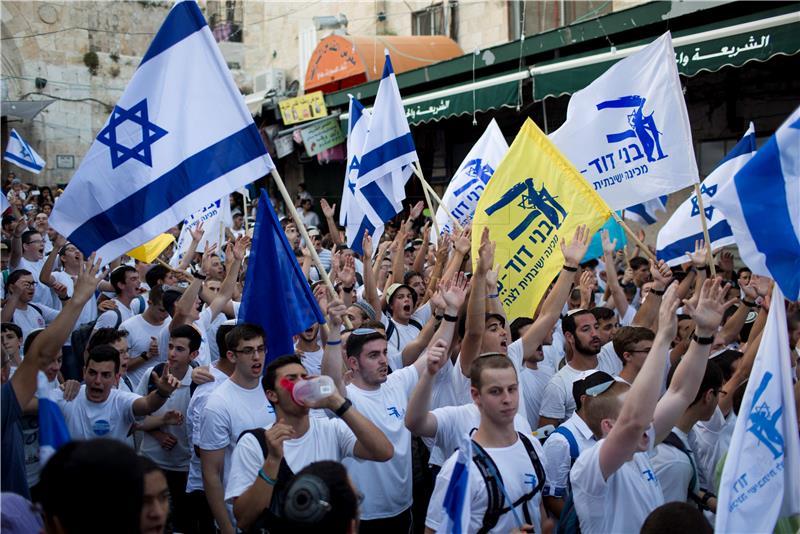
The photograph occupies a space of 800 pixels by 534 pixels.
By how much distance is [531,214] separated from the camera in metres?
6.44

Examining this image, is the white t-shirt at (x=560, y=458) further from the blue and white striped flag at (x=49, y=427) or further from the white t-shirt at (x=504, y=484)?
the blue and white striped flag at (x=49, y=427)

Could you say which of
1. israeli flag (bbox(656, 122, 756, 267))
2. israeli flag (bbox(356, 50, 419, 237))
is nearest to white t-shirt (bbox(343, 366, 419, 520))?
israeli flag (bbox(356, 50, 419, 237))

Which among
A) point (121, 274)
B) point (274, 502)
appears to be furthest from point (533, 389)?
point (121, 274)

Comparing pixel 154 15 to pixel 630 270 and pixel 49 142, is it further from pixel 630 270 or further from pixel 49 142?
pixel 630 270

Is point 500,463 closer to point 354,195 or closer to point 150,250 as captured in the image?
point 354,195

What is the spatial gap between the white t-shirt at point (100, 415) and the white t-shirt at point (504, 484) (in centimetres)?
220

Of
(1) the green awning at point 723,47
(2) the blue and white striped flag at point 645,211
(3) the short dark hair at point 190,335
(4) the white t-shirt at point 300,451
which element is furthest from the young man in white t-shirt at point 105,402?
(1) the green awning at point 723,47

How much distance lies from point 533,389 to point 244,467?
269 cm

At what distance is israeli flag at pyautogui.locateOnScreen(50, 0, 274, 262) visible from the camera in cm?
495

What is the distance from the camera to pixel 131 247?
4988 millimetres

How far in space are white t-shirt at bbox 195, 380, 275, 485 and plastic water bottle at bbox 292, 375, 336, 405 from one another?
0.97m

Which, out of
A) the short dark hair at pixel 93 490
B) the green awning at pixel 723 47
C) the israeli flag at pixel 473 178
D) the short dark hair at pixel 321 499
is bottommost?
the short dark hair at pixel 321 499

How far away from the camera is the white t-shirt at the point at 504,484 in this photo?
3.59m

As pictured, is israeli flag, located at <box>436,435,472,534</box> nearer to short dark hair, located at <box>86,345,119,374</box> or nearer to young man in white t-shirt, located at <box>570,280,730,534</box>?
young man in white t-shirt, located at <box>570,280,730,534</box>
